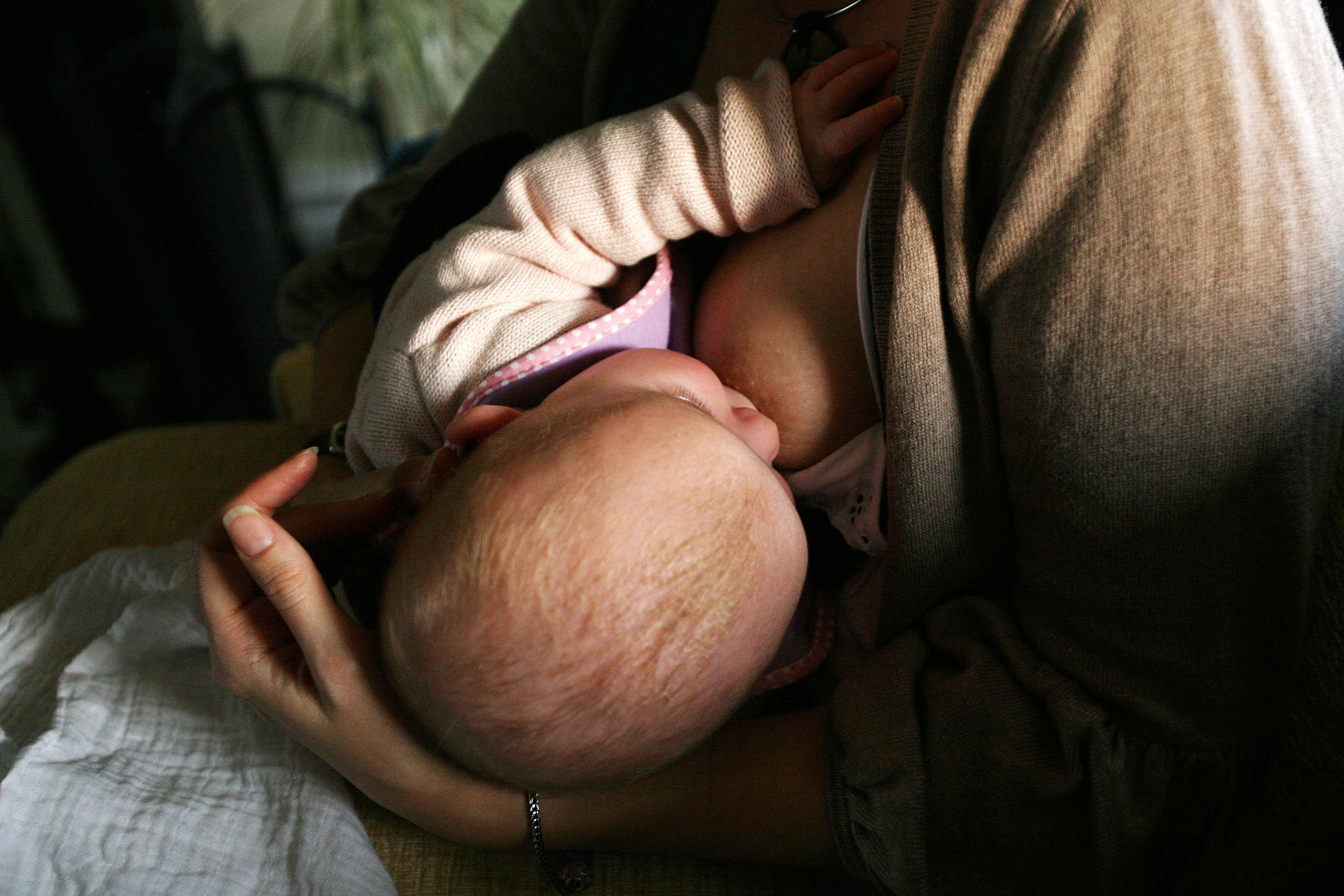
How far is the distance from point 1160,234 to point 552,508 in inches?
13.3

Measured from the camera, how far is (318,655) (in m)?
0.50

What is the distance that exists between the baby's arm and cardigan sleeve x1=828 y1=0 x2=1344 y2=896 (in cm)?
9

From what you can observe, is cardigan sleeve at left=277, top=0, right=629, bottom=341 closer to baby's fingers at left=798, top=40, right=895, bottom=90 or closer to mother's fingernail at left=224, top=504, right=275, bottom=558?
baby's fingers at left=798, top=40, right=895, bottom=90

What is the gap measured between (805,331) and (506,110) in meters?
0.57

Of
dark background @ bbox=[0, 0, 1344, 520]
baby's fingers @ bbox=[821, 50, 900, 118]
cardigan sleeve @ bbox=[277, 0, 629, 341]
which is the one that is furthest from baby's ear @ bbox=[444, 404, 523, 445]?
dark background @ bbox=[0, 0, 1344, 520]

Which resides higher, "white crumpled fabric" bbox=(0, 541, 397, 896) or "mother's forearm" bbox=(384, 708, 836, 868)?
"white crumpled fabric" bbox=(0, 541, 397, 896)

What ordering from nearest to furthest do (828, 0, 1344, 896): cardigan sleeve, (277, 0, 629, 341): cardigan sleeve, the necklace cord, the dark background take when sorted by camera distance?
(828, 0, 1344, 896): cardigan sleeve
the necklace cord
(277, 0, 629, 341): cardigan sleeve
the dark background

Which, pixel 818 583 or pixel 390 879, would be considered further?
pixel 818 583

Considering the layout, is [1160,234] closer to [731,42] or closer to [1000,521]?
[1000,521]

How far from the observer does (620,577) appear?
17.8 inches

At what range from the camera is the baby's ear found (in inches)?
21.0

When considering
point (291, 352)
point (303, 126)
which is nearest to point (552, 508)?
point (291, 352)

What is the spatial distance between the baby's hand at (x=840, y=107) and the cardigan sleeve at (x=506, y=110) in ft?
1.44

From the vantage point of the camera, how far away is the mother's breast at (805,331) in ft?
1.89
